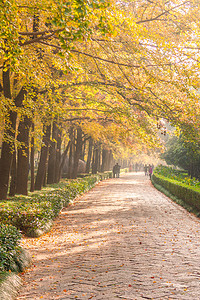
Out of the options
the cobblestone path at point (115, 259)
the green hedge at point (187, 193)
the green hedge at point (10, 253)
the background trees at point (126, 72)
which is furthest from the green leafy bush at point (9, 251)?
the green hedge at point (187, 193)

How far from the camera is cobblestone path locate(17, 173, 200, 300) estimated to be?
203 inches

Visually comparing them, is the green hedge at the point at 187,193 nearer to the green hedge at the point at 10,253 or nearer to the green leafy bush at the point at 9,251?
the green hedge at the point at 10,253

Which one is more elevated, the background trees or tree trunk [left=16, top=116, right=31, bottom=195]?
the background trees

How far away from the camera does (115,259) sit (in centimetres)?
693

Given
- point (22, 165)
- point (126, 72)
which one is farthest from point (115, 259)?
point (22, 165)

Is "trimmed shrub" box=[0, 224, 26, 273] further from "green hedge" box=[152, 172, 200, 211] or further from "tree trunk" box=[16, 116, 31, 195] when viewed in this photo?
"green hedge" box=[152, 172, 200, 211]

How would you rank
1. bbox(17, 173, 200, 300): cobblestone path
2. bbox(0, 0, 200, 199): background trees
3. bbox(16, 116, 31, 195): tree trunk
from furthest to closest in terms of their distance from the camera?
bbox(16, 116, 31, 195): tree trunk, bbox(0, 0, 200, 199): background trees, bbox(17, 173, 200, 300): cobblestone path

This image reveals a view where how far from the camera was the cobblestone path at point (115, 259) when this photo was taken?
5148 millimetres

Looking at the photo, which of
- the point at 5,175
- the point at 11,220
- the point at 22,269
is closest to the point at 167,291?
the point at 22,269

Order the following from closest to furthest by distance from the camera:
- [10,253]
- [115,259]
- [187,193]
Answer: [10,253]
[115,259]
[187,193]

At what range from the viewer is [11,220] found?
869 cm

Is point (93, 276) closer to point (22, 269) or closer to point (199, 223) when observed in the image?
point (22, 269)

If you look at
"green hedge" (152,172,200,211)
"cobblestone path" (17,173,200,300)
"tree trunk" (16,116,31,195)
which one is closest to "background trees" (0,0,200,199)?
"tree trunk" (16,116,31,195)

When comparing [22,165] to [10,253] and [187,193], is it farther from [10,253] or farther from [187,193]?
[10,253]
